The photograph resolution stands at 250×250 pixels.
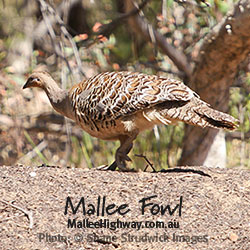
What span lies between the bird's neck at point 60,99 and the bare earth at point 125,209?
1.07 metres

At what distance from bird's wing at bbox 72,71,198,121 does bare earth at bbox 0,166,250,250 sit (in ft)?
2.22

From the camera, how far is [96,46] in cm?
828

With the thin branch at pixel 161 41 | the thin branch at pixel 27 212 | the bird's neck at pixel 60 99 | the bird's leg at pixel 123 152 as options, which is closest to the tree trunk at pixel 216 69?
the thin branch at pixel 161 41

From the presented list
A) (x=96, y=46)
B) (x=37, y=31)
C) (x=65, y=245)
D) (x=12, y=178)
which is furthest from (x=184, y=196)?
(x=37, y=31)

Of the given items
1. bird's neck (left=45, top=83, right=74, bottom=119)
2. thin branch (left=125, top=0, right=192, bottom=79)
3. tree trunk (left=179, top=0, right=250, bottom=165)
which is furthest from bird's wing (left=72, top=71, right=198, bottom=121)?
thin branch (left=125, top=0, right=192, bottom=79)

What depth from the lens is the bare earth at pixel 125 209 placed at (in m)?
4.05

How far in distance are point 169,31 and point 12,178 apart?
4.72m

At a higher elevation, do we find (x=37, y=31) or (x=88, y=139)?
(x=37, y=31)

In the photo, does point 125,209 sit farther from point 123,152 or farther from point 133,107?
point 123,152

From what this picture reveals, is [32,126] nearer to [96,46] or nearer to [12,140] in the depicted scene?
[12,140]

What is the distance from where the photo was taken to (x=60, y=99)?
618 cm

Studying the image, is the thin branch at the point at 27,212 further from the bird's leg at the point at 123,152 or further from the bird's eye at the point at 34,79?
the bird's eye at the point at 34,79

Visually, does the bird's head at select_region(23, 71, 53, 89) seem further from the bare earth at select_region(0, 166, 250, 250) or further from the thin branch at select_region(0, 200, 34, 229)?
the thin branch at select_region(0, 200, 34, 229)

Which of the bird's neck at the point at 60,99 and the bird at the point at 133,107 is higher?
the bird at the point at 133,107
